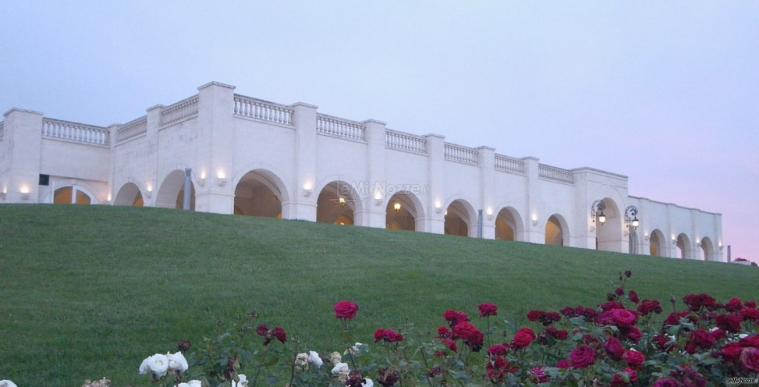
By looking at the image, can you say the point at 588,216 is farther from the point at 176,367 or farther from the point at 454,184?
the point at 176,367

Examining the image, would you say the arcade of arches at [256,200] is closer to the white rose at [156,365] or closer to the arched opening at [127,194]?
the arched opening at [127,194]

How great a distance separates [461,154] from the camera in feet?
111

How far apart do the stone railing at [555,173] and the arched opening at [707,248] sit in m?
17.8

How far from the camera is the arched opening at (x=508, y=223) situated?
36662 mm

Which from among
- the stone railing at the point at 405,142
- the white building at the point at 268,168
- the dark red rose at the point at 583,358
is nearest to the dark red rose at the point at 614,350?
the dark red rose at the point at 583,358

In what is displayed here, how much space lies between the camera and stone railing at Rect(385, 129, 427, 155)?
1217 inches

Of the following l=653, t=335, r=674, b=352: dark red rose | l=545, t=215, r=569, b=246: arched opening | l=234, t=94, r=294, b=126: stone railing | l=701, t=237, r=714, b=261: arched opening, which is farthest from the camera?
l=701, t=237, r=714, b=261: arched opening

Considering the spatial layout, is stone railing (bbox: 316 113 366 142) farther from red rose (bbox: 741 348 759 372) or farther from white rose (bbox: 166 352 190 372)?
red rose (bbox: 741 348 759 372)

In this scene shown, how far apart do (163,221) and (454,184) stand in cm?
1931

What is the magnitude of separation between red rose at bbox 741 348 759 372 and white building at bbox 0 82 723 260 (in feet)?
72.4

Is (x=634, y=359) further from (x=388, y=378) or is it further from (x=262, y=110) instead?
(x=262, y=110)

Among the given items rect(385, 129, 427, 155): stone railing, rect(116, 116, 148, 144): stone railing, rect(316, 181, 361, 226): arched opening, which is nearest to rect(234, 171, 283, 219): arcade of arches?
rect(316, 181, 361, 226): arched opening

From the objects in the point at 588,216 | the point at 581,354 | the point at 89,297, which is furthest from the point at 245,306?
the point at 588,216

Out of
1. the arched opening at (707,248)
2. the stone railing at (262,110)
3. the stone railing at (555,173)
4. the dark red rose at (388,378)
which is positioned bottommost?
the dark red rose at (388,378)
